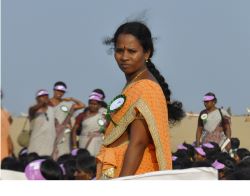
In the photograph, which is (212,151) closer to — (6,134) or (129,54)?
(6,134)

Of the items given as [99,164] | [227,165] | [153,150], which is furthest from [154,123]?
[227,165]

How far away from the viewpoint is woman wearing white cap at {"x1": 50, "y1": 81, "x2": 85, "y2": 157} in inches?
336

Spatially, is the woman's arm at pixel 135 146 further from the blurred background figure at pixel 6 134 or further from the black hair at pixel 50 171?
the blurred background figure at pixel 6 134

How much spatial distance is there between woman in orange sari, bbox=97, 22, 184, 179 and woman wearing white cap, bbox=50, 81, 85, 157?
18.6ft

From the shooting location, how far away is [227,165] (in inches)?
239

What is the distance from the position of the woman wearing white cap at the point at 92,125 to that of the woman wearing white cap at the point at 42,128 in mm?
326

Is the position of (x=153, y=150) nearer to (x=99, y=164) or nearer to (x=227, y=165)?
(x=99, y=164)

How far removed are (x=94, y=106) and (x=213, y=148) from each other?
1605mm

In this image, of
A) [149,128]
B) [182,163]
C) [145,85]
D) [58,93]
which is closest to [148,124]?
[149,128]

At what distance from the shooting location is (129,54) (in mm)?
2801

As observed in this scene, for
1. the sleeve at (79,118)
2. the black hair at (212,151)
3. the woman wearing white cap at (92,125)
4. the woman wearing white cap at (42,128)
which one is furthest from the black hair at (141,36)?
the sleeve at (79,118)

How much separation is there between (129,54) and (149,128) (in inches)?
12.0

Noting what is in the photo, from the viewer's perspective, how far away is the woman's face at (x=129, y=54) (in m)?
2.80

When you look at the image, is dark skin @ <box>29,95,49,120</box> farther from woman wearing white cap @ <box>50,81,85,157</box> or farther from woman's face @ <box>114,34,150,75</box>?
woman's face @ <box>114,34,150,75</box>
